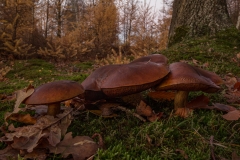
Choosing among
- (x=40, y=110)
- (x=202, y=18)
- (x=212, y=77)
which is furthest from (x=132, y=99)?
(x=202, y=18)

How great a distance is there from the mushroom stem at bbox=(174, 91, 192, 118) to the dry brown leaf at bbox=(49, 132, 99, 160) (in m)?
0.70

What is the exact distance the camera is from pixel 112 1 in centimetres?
1877

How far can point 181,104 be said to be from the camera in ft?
5.35

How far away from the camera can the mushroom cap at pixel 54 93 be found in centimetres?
132

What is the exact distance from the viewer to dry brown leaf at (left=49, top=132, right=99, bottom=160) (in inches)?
43.3

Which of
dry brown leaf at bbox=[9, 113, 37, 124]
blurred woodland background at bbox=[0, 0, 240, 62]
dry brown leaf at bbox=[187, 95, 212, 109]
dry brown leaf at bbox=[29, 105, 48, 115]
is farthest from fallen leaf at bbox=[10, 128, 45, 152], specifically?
blurred woodland background at bbox=[0, 0, 240, 62]

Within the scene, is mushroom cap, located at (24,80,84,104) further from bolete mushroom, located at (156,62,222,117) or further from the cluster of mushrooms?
bolete mushroom, located at (156,62,222,117)

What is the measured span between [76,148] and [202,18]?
4975mm

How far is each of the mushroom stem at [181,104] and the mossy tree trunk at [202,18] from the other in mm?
4013

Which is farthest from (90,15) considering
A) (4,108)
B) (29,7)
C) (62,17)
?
(4,108)

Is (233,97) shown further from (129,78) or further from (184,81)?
(129,78)

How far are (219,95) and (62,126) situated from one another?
1556mm

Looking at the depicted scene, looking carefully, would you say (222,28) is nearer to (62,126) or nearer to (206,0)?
(206,0)

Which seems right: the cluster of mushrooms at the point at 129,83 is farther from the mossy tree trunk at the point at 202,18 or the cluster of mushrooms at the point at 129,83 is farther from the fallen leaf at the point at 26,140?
the mossy tree trunk at the point at 202,18
